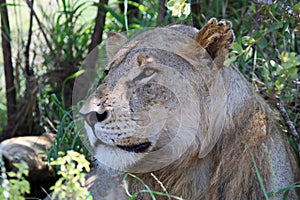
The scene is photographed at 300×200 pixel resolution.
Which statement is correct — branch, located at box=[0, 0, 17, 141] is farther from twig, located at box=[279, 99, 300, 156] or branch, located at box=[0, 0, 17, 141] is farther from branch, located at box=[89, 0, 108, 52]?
twig, located at box=[279, 99, 300, 156]

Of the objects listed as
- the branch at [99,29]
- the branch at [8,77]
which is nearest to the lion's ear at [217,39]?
the branch at [99,29]

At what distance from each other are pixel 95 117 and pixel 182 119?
1.27 ft

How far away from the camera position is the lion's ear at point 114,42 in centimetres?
344

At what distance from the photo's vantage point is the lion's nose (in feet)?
9.53

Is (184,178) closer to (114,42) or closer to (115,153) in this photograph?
(115,153)

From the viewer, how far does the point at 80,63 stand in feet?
18.2

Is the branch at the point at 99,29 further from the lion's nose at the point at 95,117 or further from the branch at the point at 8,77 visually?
the lion's nose at the point at 95,117

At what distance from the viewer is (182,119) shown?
9.93ft

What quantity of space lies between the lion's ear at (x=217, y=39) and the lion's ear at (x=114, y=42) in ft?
1.63

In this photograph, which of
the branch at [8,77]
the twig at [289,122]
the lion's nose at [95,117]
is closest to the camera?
the lion's nose at [95,117]

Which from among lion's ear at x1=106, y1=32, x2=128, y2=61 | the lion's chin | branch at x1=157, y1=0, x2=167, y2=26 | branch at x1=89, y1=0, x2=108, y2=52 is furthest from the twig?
branch at x1=89, y1=0, x2=108, y2=52

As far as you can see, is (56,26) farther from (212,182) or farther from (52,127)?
(212,182)

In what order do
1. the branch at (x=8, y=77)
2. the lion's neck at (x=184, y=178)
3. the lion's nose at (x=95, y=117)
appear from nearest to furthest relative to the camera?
the lion's nose at (x=95, y=117) < the lion's neck at (x=184, y=178) < the branch at (x=8, y=77)

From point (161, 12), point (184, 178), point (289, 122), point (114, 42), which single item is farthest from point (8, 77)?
point (184, 178)
